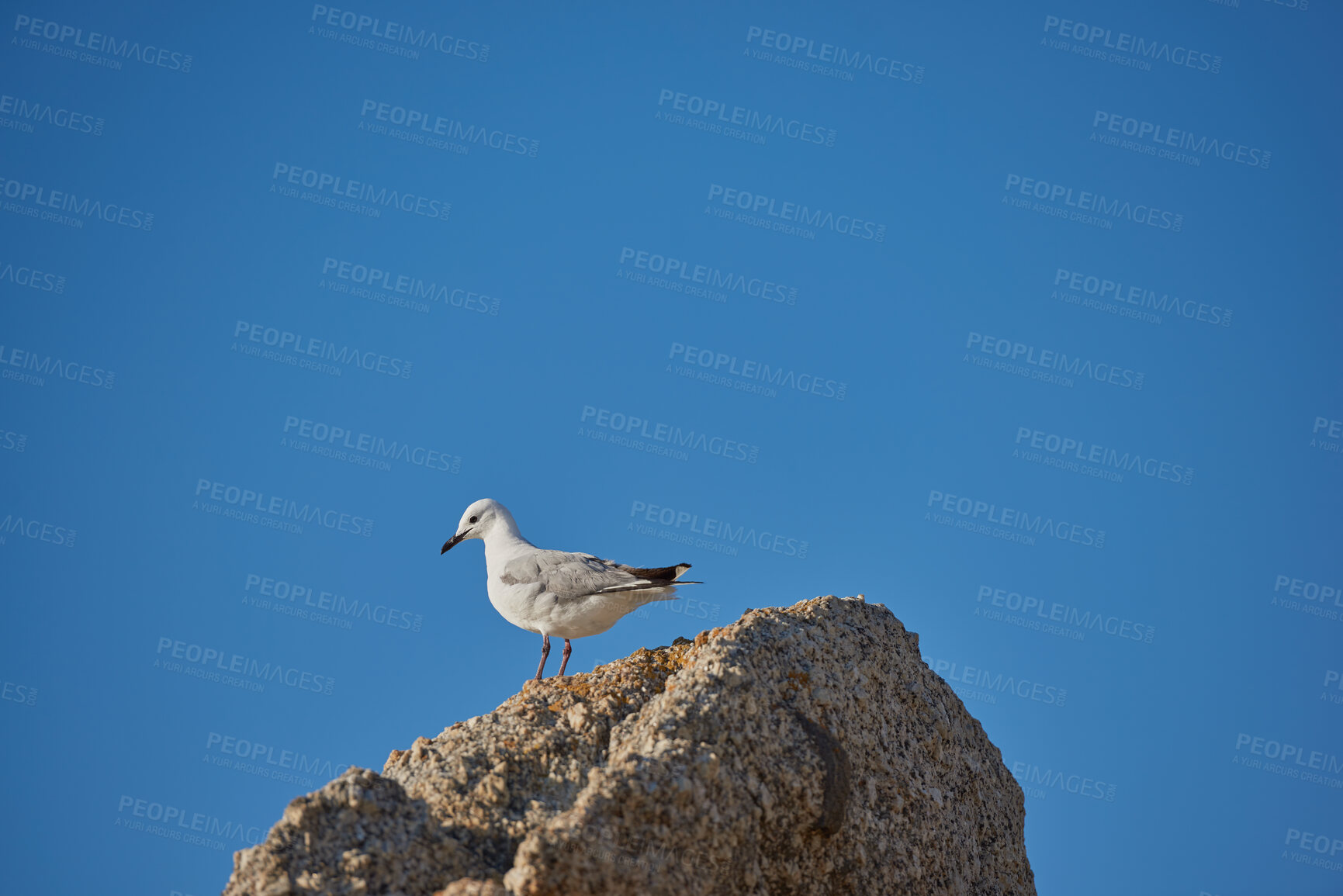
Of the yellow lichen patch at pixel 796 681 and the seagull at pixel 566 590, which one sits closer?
the yellow lichen patch at pixel 796 681

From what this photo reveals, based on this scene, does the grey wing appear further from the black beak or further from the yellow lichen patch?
the yellow lichen patch

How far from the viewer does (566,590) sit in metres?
8.68

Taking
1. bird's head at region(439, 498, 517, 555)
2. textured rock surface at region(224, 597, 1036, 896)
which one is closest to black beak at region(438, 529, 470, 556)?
bird's head at region(439, 498, 517, 555)

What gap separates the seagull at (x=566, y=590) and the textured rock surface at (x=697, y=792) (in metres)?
1.69

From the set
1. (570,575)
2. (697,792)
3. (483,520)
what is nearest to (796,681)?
(697,792)

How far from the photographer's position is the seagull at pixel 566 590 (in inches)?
332

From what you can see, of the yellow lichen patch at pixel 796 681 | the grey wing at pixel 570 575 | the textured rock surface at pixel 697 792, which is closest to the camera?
the textured rock surface at pixel 697 792

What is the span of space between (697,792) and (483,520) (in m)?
6.23

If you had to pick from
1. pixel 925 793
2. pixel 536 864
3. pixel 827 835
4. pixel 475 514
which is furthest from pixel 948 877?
pixel 475 514

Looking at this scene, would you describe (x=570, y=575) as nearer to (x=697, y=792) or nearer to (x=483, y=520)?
(x=483, y=520)

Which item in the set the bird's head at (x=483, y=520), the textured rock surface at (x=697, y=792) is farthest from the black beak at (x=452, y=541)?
the textured rock surface at (x=697, y=792)

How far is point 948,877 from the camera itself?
575 centimetres

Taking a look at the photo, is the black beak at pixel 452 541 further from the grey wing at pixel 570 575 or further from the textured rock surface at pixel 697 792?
the textured rock surface at pixel 697 792

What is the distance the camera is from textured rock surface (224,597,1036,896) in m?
A: 4.00
